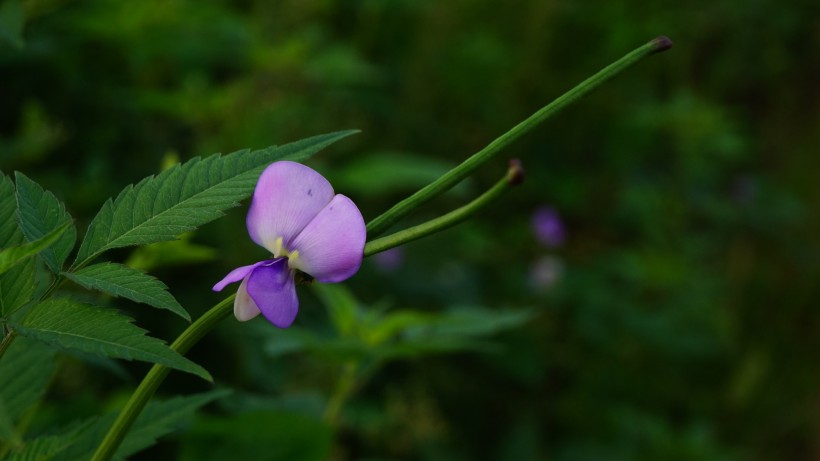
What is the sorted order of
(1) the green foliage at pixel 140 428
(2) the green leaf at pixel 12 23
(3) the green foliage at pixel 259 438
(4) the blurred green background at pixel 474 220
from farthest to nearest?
1. (4) the blurred green background at pixel 474 220
2. (3) the green foliage at pixel 259 438
3. (2) the green leaf at pixel 12 23
4. (1) the green foliage at pixel 140 428

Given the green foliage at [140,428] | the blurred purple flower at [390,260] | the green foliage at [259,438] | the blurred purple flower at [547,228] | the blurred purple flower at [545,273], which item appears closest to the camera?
the green foliage at [140,428]

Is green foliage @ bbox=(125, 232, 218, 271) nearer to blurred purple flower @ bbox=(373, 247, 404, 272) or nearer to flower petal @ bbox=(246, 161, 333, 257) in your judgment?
flower petal @ bbox=(246, 161, 333, 257)

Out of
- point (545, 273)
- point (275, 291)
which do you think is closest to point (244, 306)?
point (275, 291)

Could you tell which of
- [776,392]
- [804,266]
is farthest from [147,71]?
[804,266]

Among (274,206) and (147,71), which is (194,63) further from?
(274,206)

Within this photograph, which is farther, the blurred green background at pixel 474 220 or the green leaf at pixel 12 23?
the blurred green background at pixel 474 220

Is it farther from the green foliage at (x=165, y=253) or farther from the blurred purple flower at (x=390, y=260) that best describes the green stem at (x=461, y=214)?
the blurred purple flower at (x=390, y=260)

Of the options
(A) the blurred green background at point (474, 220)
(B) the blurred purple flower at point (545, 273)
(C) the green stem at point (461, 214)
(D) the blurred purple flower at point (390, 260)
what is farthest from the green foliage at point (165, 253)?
(B) the blurred purple flower at point (545, 273)
